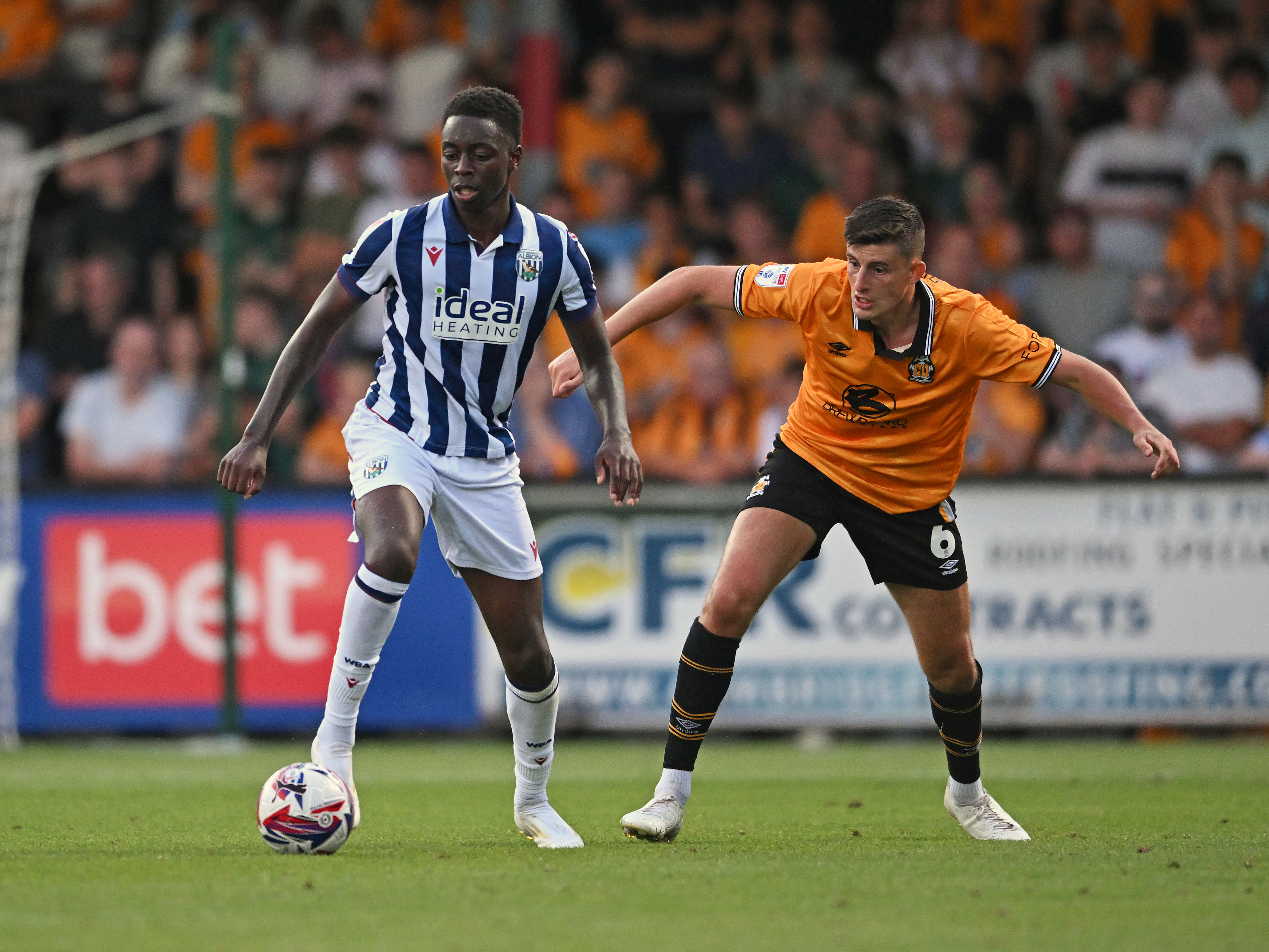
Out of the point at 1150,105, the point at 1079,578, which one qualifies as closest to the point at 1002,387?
the point at 1079,578

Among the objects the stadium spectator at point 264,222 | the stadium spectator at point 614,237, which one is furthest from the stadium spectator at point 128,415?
the stadium spectator at point 614,237

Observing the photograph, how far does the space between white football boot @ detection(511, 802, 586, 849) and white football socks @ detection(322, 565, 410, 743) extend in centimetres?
70

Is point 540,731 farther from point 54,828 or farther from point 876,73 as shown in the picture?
point 876,73

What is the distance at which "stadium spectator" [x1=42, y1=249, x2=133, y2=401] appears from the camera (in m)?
12.5

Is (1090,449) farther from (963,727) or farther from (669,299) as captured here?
(669,299)

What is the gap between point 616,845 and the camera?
598cm

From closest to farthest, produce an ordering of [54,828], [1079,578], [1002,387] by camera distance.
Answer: [54,828] → [1079,578] → [1002,387]

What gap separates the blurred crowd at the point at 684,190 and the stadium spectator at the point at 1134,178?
0.03 meters

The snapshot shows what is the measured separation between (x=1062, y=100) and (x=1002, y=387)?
326 cm

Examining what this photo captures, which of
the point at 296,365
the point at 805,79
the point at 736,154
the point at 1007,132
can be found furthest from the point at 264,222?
the point at 296,365

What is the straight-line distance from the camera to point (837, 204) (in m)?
13.3

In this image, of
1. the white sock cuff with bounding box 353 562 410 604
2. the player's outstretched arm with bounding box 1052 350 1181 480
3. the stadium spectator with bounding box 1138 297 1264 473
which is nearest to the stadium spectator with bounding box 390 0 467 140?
the stadium spectator with bounding box 1138 297 1264 473

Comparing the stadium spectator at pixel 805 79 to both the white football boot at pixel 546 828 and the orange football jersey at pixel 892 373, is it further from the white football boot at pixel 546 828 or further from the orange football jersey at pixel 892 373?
the white football boot at pixel 546 828

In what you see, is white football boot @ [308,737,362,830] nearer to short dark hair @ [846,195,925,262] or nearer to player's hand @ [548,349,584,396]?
player's hand @ [548,349,584,396]
